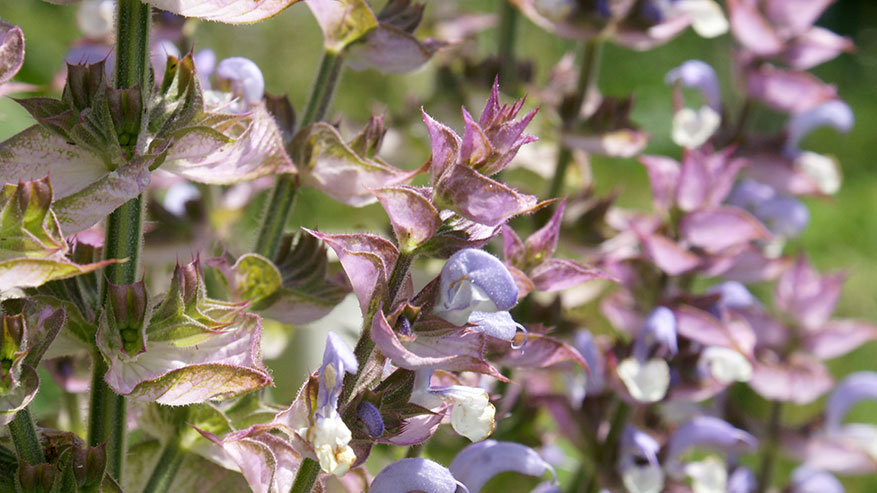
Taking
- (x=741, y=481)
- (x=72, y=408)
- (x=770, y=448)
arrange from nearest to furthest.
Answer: (x=72, y=408)
(x=741, y=481)
(x=770, y=448)

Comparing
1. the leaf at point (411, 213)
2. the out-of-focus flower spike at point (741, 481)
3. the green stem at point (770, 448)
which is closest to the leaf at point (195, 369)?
the leaf at point (411, 213)

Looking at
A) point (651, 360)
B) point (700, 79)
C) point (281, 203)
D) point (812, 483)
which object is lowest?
point (812, 483)

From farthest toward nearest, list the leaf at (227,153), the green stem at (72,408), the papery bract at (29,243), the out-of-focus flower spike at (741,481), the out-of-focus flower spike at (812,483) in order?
1. the out-of-focus flower spike at (812,483)
2. the out-of-focus flower spike at (741,481)
3. the green stem at (72,408)
4. the leaf at (227,153)
5. the papery bract at (29,243)

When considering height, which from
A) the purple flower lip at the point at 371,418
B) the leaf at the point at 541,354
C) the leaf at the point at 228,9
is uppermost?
the leaf at the point at 228,9

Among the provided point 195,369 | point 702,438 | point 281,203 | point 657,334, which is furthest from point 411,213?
point 702,438

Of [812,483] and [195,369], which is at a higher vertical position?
[195,369]

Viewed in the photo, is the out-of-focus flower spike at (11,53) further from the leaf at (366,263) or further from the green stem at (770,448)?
the green stem at (770,448)

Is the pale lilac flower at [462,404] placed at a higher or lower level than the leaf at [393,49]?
lower

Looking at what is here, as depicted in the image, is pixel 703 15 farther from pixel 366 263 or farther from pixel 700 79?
pixel 366 263
